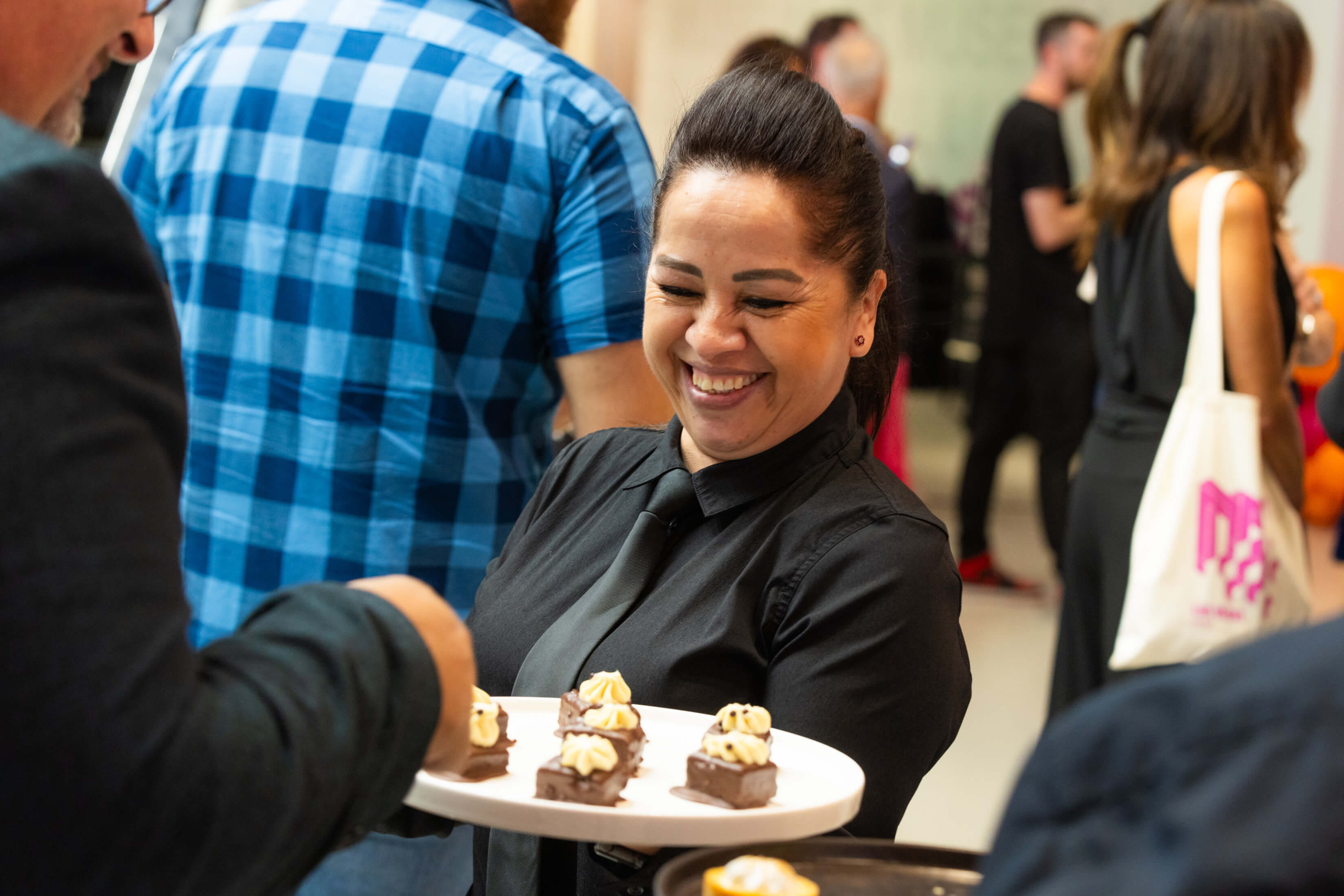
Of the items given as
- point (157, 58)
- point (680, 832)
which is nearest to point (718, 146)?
point (680, 832)

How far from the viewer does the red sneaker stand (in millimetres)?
5172

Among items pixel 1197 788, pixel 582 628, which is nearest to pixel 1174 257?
pixel 582 628

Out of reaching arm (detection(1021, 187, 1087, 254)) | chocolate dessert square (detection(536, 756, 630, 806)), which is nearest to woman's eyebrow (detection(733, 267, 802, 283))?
chocolate dessert square (detection(536, 756, 630, 806))

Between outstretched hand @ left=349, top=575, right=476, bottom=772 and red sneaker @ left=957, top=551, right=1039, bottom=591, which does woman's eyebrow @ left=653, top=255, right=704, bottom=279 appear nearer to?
outstretched hand @ left=349, top=575, right=476, bottom=772

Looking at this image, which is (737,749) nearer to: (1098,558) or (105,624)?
(105,624)

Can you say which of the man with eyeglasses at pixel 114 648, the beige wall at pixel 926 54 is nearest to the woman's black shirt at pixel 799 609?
the man with eyeglasses at pixel 114 648

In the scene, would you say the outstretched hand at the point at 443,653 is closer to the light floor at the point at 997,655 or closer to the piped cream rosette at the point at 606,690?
the piped cream rosette at the point at 606,690

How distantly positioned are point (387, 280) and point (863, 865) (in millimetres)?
1154

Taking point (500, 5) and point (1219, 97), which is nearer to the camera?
point (500, 5)

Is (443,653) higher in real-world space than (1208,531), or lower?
higher

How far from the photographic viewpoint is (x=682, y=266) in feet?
4.38

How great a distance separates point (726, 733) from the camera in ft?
3.43

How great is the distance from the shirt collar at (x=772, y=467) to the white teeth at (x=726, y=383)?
0.08 m

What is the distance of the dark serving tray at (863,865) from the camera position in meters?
0.82
